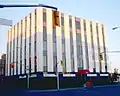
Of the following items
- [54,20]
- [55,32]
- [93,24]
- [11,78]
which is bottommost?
[11,78]

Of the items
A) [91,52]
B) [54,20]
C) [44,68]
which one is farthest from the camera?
[91,52]

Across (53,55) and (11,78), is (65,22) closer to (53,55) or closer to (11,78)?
(53,55)

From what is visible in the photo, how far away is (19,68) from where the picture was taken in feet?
206

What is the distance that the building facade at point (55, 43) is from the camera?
54250mm

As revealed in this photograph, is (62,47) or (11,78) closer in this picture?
(62,47)

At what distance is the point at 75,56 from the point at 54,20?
48344mm

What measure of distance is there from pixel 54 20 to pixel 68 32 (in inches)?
1905

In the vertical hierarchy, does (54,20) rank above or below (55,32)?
below

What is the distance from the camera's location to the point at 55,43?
5638 centimetres

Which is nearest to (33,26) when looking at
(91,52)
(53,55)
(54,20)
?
(53,55)

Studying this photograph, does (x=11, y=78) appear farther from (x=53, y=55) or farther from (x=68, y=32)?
(x=68, y=32)

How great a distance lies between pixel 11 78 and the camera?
2436 inches

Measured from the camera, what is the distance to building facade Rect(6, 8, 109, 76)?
178ft

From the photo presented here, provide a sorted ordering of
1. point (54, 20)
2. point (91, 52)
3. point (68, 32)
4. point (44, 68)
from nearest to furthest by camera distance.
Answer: point (54, 20)
point (44, 68)
point (68, 32)
point (91, 52)
